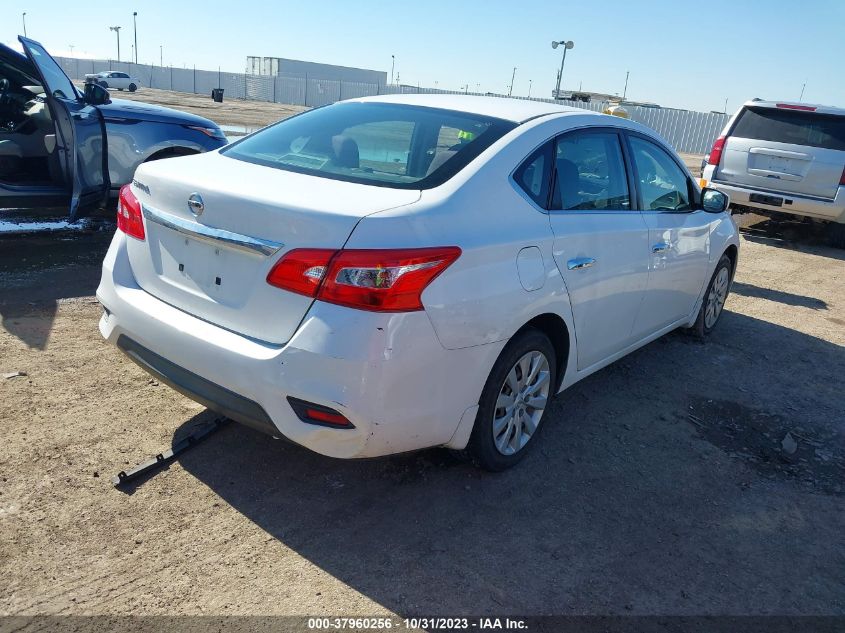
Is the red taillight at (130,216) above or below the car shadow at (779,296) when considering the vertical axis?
above

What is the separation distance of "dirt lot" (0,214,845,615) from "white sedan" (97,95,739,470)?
40cm

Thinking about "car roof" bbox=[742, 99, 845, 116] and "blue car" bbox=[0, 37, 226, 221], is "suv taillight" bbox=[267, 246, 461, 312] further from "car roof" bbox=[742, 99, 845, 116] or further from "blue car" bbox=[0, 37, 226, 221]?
"car roof" bbox=[742, 99, 845, 116]

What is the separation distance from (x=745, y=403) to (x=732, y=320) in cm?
205

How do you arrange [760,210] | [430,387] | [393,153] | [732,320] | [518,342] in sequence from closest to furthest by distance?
1. [430,387]
2. [518,342]
3. [393,153]
4. [732,320]
5. [760,210]

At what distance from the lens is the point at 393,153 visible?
132 inches

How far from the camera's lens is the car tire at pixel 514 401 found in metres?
3.11

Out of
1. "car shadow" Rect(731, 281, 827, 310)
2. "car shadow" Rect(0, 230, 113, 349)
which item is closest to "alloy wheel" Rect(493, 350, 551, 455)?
"car shadow" Rect(0, 230, 113, 349)

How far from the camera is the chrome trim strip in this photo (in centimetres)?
263

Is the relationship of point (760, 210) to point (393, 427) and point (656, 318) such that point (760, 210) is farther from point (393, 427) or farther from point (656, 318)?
point (393, 427)

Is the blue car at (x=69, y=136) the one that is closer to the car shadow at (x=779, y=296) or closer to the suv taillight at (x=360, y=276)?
the suv taillight at (x=360, y=276)

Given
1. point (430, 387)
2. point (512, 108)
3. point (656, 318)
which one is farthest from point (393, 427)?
point (656, 318)

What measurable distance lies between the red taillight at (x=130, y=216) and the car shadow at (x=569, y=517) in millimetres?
1041

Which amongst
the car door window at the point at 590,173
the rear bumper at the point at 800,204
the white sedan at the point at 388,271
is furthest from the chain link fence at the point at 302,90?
the white sedan at the point at 388,271

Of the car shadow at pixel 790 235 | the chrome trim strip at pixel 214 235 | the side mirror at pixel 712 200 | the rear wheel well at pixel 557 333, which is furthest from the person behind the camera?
the car shadow at pixel 790 235
